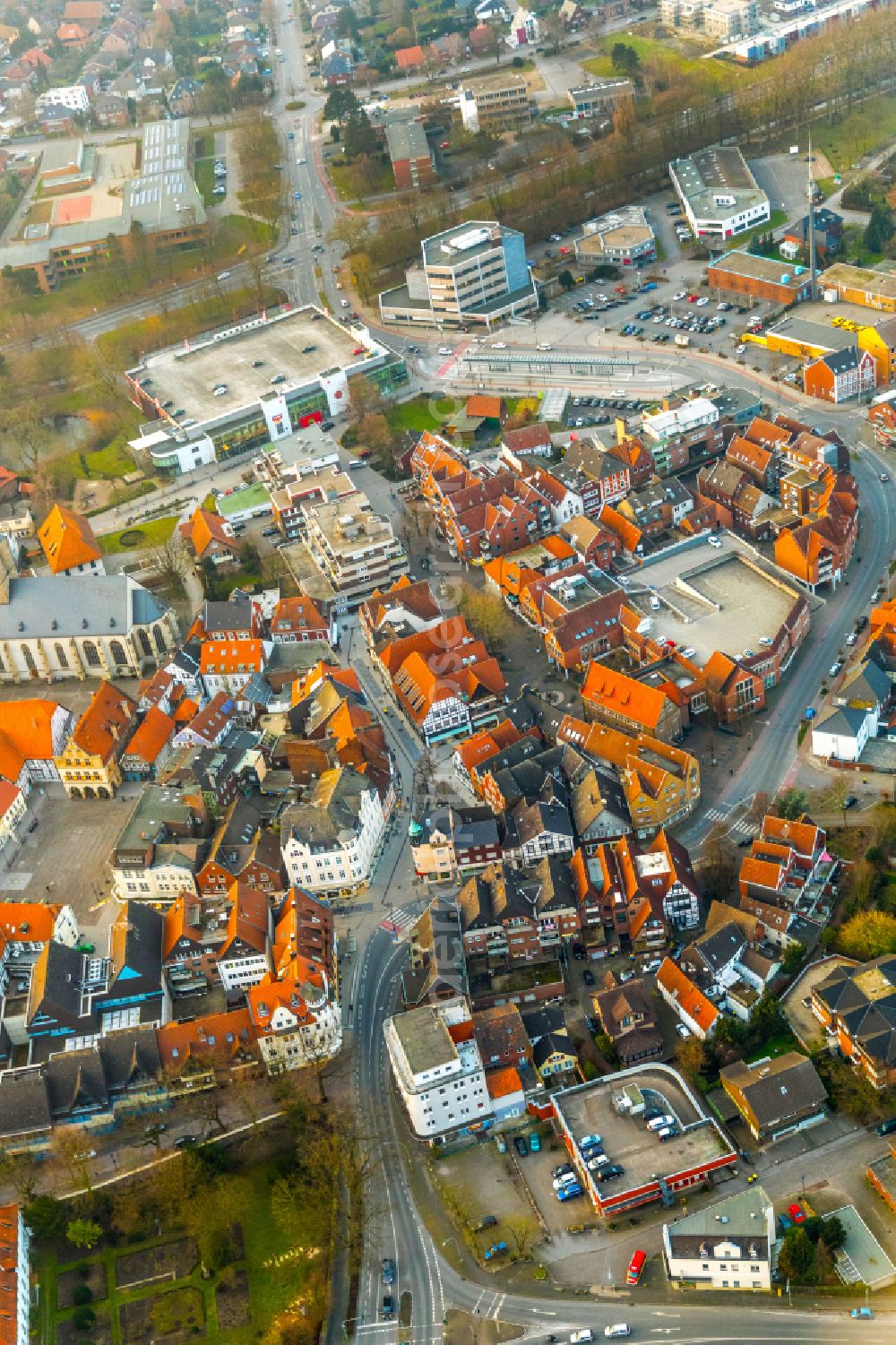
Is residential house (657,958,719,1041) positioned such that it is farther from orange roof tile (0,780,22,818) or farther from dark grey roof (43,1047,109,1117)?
orange roof tile (0,780,22,818)

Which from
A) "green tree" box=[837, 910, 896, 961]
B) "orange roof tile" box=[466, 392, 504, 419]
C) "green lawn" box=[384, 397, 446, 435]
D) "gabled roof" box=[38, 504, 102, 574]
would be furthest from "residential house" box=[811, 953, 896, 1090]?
"green lawn" box=[384, 397, 446, 435]

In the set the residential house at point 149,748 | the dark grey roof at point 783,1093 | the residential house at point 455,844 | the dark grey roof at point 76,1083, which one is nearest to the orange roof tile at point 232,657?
the residential house at point 149,748

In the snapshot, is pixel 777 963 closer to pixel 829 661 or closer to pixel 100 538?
pixel 829 661

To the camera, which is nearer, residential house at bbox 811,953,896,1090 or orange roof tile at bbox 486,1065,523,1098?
residential house at bbox 811,953,896,1090

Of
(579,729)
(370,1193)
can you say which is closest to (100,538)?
(579,729)

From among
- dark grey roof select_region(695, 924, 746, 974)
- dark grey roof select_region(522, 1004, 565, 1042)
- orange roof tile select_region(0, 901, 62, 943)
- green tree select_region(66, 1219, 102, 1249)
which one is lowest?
green tree select_region(66, 1219, 102, 1249)

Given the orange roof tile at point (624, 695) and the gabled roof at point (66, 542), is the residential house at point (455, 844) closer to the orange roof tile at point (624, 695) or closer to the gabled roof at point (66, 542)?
the orange roof tile at point (624, 695)

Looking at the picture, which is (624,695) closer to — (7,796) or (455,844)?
(455,844)
